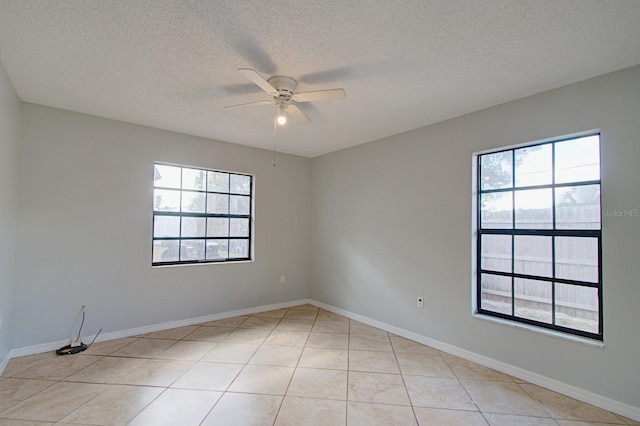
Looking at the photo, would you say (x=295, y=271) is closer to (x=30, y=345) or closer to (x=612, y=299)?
(x=30, y=345)

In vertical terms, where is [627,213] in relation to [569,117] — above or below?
below

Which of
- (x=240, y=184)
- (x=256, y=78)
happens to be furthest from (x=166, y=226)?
(x=256, y=78)

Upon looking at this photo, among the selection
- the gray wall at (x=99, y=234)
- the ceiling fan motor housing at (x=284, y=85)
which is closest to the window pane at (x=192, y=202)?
the gray wall at (x=99, y=234)

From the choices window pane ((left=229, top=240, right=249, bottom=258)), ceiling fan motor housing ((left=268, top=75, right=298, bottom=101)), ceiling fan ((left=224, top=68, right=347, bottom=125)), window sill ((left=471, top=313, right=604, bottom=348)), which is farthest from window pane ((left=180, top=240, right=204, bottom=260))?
window sill ((left=471, top=313, right=604, bottom=348))

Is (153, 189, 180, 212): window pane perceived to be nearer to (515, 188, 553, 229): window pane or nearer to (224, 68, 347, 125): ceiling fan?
(224, 68, 347, 125): ceiling fan

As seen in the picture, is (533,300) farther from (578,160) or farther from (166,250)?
(166,250)

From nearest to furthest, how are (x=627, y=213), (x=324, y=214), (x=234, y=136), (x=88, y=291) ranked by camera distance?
(x=627, y=213) < (x=88, y=291) < (x=234, y=136) < (x=324, y=214)

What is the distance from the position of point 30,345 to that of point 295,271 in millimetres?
3211

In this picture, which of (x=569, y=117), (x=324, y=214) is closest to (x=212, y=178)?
(x=324, y=214)

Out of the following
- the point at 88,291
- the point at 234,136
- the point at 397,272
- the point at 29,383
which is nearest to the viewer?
the point at 29,383

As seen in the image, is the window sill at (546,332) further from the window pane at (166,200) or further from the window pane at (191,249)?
the window pane at (166,200)

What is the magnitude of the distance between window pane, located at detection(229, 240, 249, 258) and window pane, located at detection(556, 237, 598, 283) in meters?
3.78

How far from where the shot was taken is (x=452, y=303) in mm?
3150

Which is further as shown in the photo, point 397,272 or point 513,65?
point 397,272
